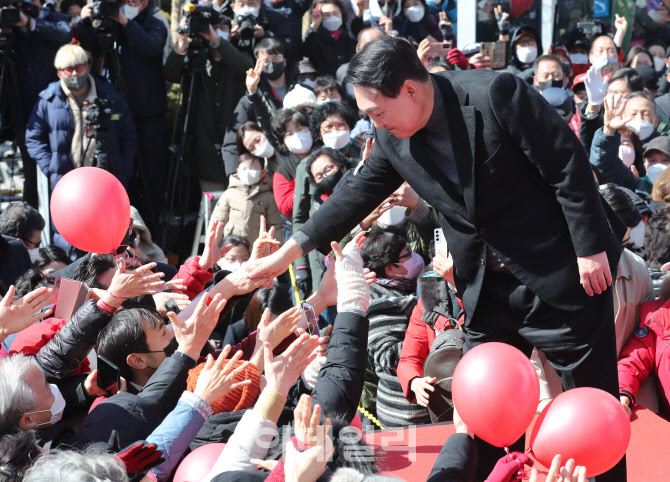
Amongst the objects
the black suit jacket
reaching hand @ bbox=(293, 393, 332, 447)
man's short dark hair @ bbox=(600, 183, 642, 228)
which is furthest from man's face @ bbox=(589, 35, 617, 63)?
reaching hand @ bbox=(293, 393, 332, 447)

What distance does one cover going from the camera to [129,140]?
21.6 feet

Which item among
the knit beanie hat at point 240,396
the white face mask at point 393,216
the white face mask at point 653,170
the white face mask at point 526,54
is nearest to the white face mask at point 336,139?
the white face mask at point 393,216

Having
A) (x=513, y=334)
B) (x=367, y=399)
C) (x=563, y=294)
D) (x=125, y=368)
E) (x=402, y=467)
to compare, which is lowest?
(x=367, y=399)

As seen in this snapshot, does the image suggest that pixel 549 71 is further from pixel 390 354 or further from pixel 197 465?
pixel 197 465

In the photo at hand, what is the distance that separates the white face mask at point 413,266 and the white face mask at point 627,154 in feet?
8.21

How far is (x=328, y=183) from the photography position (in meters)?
5.55

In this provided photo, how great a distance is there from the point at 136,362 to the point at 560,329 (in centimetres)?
167

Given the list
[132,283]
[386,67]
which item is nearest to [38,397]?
[132,283]

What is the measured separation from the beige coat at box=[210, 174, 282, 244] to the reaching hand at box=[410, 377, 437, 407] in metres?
2.70

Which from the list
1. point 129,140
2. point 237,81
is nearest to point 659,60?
point 237,81

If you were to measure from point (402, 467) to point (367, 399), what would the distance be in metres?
1.21

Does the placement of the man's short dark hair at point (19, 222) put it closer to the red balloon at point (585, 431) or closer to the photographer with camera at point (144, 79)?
the photographer with camera at point (144, 79)

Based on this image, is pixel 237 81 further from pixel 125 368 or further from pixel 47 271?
pixel 125 368

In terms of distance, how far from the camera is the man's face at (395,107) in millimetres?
2582
